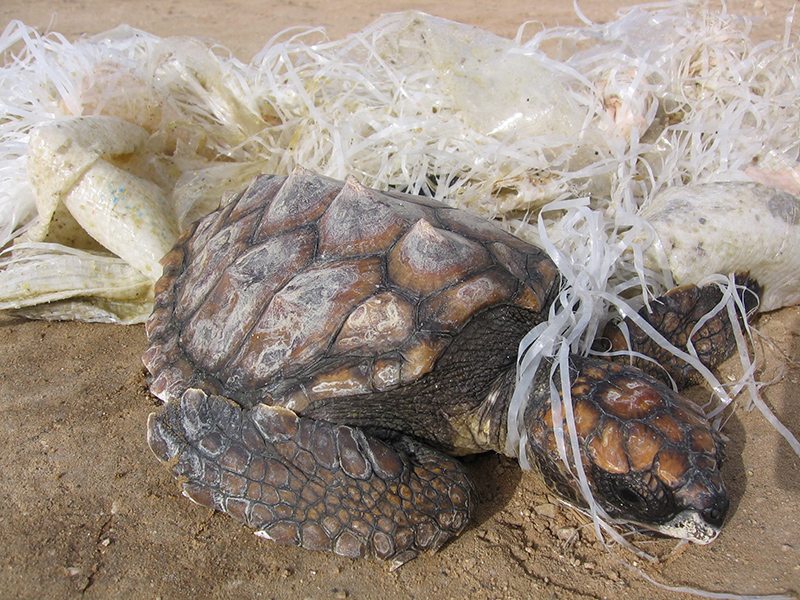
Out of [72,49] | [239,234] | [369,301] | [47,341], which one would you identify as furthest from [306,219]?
[72,49]

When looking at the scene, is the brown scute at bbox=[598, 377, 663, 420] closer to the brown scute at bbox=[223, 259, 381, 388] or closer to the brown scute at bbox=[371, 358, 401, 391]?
the brown scute at bbox=[371, 358, 401, 391]

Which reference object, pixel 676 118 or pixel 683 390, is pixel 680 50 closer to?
pixel 676 118

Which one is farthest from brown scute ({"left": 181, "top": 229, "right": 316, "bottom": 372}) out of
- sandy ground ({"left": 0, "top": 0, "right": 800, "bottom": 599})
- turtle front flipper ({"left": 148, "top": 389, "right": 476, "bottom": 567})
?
sandy ground ({"left": 0, "top": 0, "right": 800, "bottom": 599})

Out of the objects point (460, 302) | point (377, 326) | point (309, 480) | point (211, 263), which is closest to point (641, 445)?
point (460, 302)

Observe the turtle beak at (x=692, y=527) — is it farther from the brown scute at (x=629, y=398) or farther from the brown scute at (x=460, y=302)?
the brown scute at (x=460, y=302)

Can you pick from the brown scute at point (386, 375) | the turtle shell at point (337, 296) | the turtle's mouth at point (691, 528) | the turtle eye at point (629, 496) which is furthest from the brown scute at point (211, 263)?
the turtle's mouth at point (691, 528)

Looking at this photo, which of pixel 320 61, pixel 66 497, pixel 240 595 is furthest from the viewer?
pixel 320 61

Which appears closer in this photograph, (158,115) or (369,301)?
(369,301)
